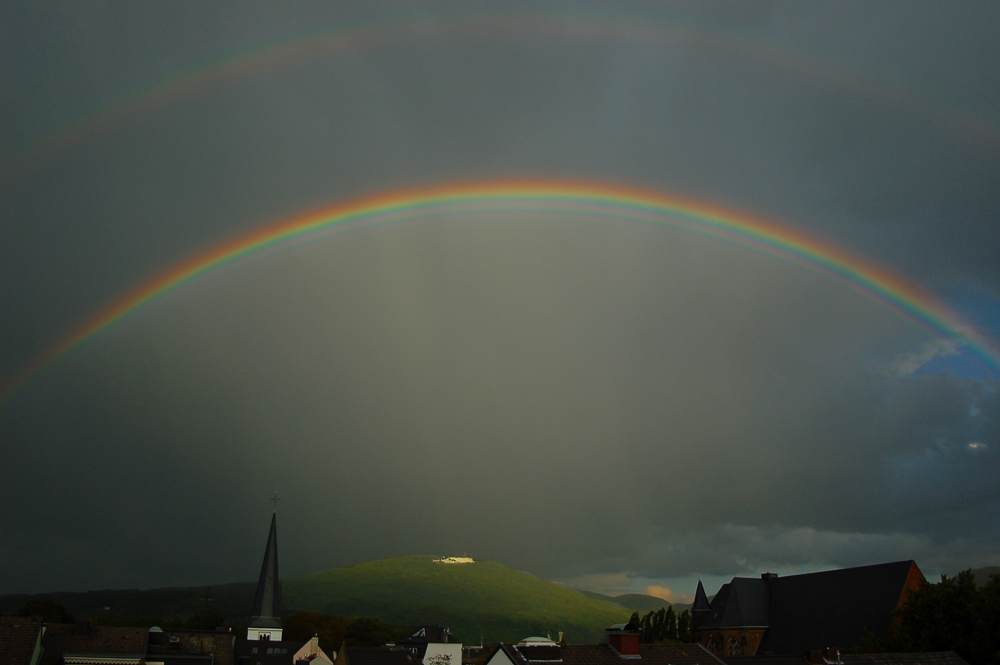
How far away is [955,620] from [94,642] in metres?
79.2

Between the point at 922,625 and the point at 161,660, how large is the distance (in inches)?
2745

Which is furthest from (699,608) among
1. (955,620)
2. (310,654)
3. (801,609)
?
(955,620)

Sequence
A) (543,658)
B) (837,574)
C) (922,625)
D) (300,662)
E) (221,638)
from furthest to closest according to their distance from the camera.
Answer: (837,574) → (300,662) → (221,638) → (922,625) → (543,658)

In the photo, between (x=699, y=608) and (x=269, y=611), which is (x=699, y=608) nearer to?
(x=699, y=608)

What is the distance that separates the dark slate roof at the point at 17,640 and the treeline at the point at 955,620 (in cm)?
7286

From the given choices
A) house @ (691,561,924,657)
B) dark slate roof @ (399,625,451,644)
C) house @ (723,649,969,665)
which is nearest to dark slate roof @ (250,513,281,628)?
dark slate roof @ (399,625,451,644)

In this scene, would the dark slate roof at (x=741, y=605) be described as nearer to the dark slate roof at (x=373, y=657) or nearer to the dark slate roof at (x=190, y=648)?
the dark slate roof at (x=190, y=648)

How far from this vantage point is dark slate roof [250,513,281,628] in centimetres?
13138

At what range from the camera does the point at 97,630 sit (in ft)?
246

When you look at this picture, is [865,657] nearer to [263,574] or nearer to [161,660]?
[161,660]

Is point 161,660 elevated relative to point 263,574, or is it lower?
lower

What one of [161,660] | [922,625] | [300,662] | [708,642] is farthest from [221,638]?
[708,642]

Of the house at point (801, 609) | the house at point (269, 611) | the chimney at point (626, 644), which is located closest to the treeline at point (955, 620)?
the chimney at point (626, 644)

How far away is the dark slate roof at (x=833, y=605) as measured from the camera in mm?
108438
